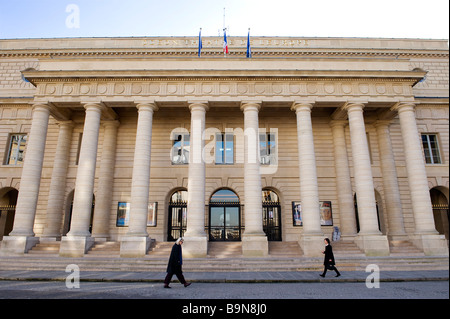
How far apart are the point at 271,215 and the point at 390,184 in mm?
8760

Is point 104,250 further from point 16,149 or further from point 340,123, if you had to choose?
point 340,123

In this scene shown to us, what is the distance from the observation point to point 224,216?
2212 cm

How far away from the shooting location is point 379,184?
22.0 m

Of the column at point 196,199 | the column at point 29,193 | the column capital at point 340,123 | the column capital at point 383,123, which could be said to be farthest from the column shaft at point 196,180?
the column capital at point 383,123

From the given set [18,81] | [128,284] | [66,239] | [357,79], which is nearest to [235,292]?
[128,284]

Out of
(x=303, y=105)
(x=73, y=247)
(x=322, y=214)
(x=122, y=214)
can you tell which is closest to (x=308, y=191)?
(x=322, y=214)

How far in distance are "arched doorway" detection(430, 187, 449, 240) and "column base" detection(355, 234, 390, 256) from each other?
973 cm

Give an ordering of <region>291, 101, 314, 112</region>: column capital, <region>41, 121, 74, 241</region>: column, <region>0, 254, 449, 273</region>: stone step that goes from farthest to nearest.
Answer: <region>41, 121, 74, 241</region>: column → <region>291, 101, 314, 112</region>: column capital → <region>0, 254, 449, 273</region>: stone step

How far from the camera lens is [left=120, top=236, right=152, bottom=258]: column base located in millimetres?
16562

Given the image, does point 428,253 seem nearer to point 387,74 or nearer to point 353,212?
point 353,212

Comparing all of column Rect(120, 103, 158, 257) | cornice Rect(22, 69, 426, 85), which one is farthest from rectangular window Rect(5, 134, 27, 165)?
column Rect(120, 103, 158, 257)

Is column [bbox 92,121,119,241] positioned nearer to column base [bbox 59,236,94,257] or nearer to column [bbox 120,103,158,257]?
column base [bbox 59,236,94,257]
